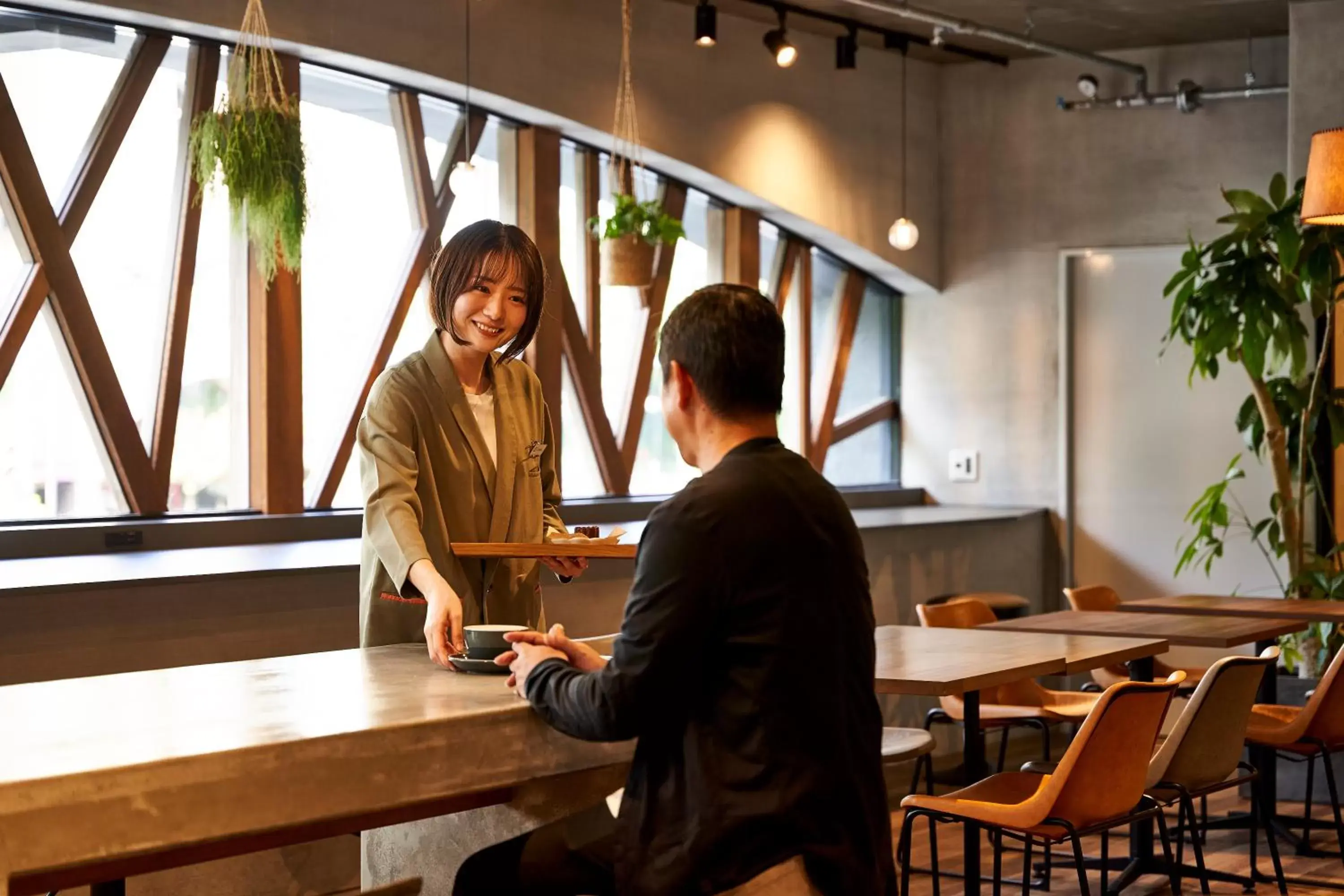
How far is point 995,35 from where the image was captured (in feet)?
24.1

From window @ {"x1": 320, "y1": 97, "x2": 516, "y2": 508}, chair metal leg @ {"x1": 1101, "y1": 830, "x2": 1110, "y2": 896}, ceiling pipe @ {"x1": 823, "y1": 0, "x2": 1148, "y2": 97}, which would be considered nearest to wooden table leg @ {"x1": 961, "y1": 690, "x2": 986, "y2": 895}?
chair metal leg @ {"x1": 1101, "y1": 830, "x2": 1110, "y2": 896}

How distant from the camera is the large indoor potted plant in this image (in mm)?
6305

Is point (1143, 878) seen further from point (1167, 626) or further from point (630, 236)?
point (630, 236)

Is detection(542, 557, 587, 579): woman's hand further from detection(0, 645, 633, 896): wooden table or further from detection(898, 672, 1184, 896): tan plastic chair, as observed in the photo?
detection(898, 672, 1184, 896): tan plastic chair

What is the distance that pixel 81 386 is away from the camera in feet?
18.1

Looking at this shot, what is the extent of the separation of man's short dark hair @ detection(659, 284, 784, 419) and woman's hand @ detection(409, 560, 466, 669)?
28.5 inches

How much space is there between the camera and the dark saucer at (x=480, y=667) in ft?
8.31

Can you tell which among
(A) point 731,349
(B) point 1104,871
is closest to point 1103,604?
(B) point 1104,871

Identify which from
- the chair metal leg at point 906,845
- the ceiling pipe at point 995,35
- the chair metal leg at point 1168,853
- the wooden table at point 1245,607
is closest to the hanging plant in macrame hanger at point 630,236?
the ceiling pipe at point 995,35

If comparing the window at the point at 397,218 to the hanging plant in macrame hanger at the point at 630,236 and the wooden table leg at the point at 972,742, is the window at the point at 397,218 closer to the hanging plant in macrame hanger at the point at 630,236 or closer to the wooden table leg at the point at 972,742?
the hanging plant in macrame hanger at the point at 630,236

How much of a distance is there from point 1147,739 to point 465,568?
5.41ft

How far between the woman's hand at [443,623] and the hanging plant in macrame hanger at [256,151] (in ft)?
8.18

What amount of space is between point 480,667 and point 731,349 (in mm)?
760

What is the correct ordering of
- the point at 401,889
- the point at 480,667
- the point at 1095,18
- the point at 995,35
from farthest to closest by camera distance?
the point at 1095,18 → the point at 995,35 → the point at 480,667 → the point at 401,889
